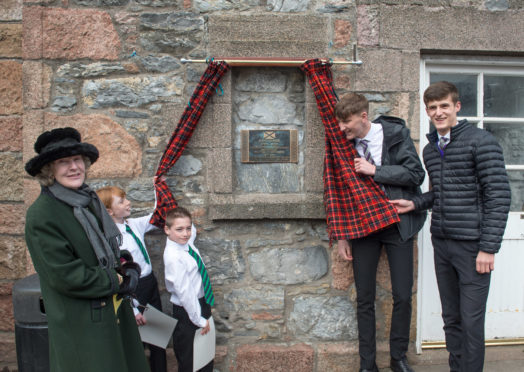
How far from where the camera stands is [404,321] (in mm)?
3021

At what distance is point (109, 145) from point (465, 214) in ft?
8.41

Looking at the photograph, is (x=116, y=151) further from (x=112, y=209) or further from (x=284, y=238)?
(x=284, y=238)

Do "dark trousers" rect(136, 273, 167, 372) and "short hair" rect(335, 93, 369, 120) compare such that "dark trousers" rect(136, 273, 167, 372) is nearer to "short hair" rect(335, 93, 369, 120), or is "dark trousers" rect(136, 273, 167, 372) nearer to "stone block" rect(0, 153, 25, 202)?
"stone block" rect(0, 153, 25, 202)

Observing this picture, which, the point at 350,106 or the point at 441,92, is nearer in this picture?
the point at 441,92

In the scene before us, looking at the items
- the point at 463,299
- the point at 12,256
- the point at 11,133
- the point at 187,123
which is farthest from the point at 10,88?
the point at 463,299

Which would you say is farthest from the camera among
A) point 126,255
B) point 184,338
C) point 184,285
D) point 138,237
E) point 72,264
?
point 138,237

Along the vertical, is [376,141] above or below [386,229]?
above

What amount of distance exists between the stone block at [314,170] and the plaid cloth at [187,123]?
90 cm

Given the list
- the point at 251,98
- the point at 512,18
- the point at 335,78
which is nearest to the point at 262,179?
the point at 251,98

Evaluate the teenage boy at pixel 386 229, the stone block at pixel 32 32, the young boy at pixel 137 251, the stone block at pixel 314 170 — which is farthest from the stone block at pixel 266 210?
the stone block at pixel 32 32

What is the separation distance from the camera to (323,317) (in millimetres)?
3396

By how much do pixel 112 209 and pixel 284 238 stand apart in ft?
4.30

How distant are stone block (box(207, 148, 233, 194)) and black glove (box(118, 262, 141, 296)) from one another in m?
1.10

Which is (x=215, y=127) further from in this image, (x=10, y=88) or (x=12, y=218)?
(x=12, y=218)
